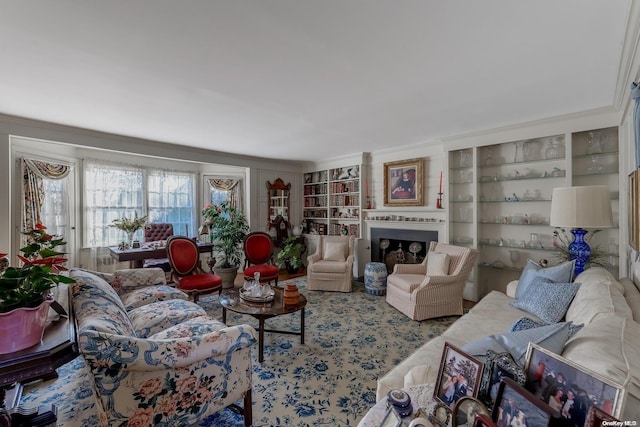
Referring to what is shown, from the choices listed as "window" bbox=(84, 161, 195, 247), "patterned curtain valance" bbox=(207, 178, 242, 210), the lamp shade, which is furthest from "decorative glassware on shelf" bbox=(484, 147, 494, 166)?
"window" bbox=(84, 161, 195, 247)

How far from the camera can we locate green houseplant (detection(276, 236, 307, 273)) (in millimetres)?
5108

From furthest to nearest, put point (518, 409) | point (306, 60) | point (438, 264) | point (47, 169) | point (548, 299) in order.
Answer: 1. point (47, 169)
2. point (438, 264)
3. point (548, 299)
4. point (306, 60)
5. point (518, 409)

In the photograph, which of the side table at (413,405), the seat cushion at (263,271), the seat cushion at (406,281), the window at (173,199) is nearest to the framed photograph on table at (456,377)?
the side table at (413,405)

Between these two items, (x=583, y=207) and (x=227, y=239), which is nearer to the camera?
(x=583, y=207)

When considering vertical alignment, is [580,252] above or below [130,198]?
below

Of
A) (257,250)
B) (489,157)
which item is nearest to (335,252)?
(257,250)

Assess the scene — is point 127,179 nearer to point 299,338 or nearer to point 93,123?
point 93,123

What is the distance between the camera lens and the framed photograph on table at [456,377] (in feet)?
3.10

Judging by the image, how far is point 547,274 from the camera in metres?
2.34

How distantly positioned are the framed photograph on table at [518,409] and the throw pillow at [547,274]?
1988 millimetres

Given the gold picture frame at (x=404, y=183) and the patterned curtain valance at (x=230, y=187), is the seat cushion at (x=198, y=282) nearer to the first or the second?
the patterned curtain valance at (x=230, y=187)

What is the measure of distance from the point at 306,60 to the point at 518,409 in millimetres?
2056

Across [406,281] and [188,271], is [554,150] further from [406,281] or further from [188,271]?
[188,271]

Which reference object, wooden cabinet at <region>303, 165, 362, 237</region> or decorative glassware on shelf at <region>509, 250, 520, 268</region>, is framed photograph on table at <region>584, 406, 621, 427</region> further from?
wooden cabinet at <region>303, 165, 362, 237</region>
